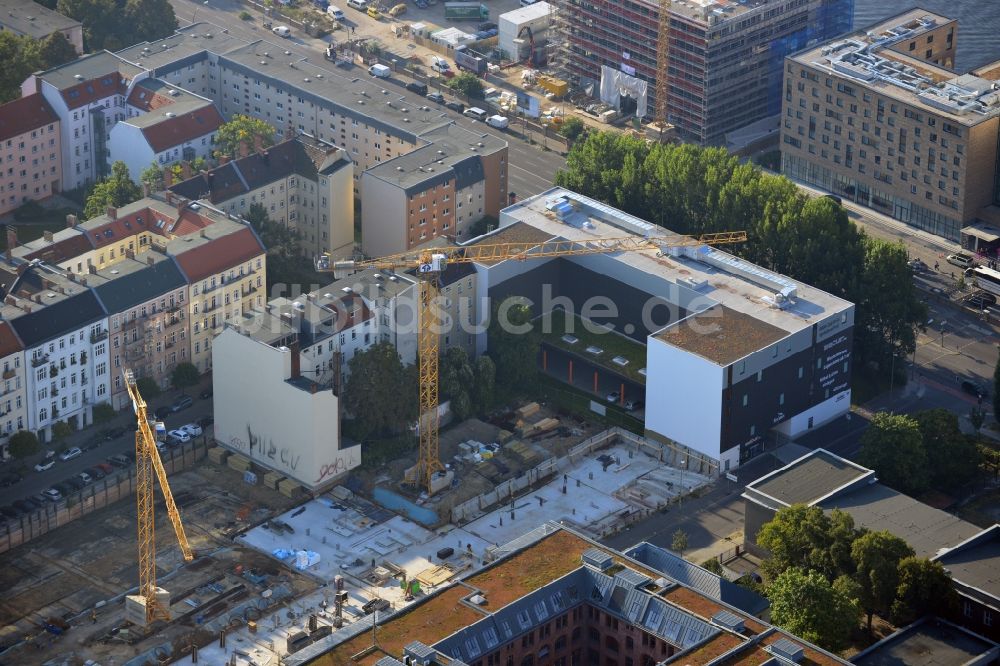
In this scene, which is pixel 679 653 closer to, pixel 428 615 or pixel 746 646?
pixel 746 646

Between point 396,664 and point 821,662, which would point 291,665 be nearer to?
point 396,664

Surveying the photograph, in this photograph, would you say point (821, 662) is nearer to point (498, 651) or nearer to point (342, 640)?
point (498, 651)

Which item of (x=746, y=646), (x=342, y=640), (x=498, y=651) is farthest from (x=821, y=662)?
(x=342, y=640)

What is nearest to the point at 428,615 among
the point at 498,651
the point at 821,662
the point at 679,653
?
the point at 498,651

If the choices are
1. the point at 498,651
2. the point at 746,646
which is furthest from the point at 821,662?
the point at 498,651
